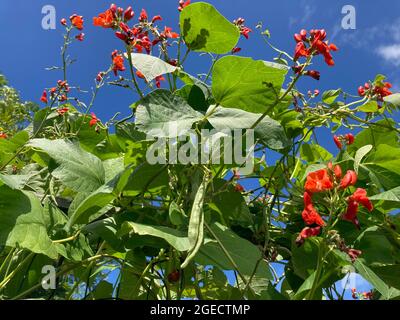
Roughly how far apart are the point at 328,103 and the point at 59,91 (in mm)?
919

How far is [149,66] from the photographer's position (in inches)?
38.5

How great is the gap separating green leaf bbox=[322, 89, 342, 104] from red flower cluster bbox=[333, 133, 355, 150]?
0.16m

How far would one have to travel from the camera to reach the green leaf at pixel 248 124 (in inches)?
37.7

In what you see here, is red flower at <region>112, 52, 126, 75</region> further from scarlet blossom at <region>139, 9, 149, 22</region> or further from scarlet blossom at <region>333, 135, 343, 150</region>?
scarlet blossom at <region>333, 135, 343, 150</region>

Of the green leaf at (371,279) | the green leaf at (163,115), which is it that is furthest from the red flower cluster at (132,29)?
the green leaf at (371,279)

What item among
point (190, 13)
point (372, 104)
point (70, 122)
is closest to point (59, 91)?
point (70, 122)

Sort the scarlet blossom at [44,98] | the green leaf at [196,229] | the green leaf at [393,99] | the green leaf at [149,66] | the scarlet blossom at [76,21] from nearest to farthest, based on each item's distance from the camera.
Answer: the green leaf at [196,229] < the green leaf at [149,66] < the green leaf at [393,99] < the scarlet blossom at [44,98] < the scarlet blossom at [76,21]

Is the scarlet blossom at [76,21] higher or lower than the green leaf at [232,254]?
higher

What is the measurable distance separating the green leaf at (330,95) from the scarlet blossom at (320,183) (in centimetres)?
58

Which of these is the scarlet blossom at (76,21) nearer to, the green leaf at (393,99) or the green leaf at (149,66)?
the green leaf at (149,66)

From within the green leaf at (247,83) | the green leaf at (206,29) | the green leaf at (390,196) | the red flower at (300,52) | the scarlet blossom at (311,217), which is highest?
the green leaf at (206,29)

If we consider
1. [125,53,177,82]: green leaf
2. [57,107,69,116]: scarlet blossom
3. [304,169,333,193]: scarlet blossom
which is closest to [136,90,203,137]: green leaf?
[125,53,177,82]: green leaf

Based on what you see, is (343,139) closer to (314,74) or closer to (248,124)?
(314,74)

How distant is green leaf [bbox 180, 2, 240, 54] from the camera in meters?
1.04
